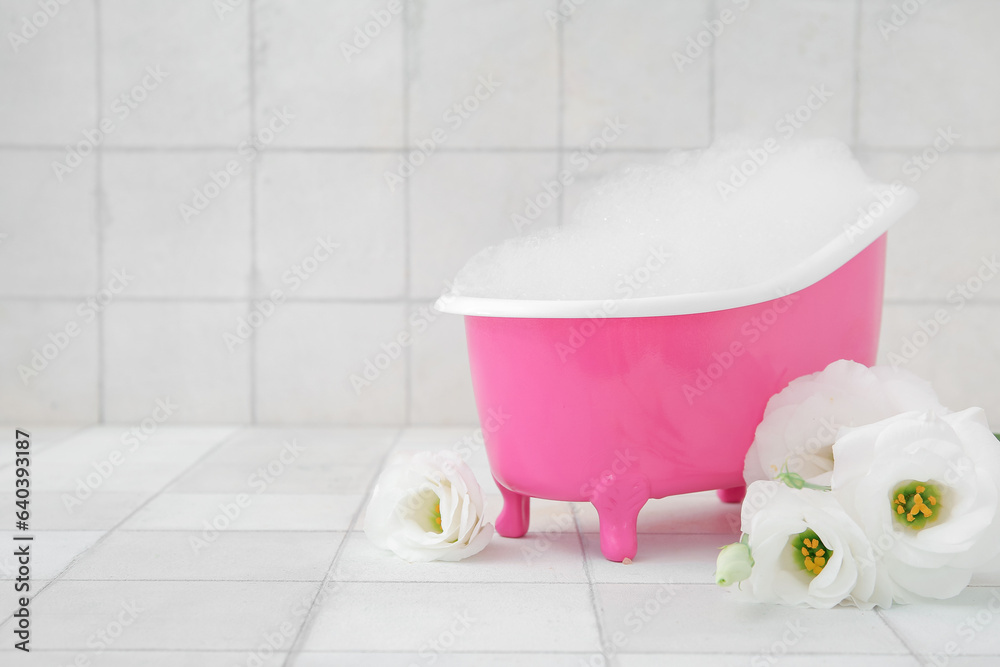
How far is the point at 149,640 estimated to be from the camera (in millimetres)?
941

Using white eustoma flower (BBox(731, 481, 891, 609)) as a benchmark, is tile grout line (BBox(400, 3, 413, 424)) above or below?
above

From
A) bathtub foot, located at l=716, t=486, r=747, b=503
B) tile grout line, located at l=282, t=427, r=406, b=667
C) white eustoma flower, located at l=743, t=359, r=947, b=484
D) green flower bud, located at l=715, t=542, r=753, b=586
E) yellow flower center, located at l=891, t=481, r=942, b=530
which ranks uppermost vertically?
white eustoma flower, located at l=743, t=359, r=947, b=484

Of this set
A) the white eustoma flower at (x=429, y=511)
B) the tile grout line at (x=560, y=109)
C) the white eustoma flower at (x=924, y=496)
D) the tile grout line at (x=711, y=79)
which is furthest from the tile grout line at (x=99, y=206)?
the white eustoma flower at (x=924, y=496)

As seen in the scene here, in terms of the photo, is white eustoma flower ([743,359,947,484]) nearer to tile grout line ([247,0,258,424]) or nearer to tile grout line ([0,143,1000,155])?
tile grout line ([0,143,1000,155])

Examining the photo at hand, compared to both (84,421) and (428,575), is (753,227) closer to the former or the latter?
(428,575)

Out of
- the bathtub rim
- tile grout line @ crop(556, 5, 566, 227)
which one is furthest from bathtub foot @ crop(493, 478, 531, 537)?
tile grout line @ crop(556, 5, 566, 227)

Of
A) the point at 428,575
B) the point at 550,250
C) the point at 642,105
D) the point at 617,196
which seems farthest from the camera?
the point at 642,105

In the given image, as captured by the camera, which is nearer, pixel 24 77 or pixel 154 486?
pixel 154 486

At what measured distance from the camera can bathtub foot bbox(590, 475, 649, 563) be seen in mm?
1186

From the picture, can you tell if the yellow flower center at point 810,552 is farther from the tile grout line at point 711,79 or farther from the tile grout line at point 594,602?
the tile grout line at point 711,79

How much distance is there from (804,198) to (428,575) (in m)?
0.81

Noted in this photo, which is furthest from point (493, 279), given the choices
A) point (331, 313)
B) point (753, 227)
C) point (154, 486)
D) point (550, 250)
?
point (331, 313)

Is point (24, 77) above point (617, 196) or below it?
above

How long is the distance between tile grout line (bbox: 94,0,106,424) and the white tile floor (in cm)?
77
